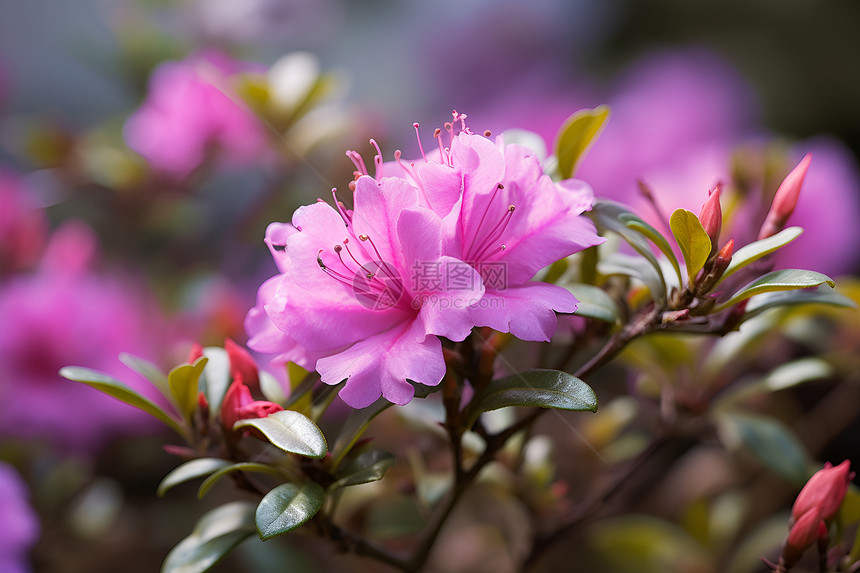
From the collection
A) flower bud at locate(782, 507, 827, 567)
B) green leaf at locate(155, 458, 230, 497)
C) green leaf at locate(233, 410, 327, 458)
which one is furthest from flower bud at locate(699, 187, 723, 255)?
green leaf at locate(155, 458, 230, 497)

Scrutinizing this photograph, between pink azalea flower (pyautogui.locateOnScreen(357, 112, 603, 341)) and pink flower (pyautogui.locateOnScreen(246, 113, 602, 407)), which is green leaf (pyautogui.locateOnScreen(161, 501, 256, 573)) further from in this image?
pink azalea flower (pyautogui.locateOnScreen(357, 112, 603, 341))

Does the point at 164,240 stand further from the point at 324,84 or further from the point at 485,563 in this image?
the point at 485,563

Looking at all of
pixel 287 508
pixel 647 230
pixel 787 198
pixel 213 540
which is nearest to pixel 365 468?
pixel 287 508

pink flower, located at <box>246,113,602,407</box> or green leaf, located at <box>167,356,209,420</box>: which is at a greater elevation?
pink flower, located at <box>246,113,602,407</box>

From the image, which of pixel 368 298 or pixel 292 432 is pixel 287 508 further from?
pixel 368 298

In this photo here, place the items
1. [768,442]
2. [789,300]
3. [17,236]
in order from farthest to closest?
1. [17,236]
2. [768,442]
3. [789,300]
